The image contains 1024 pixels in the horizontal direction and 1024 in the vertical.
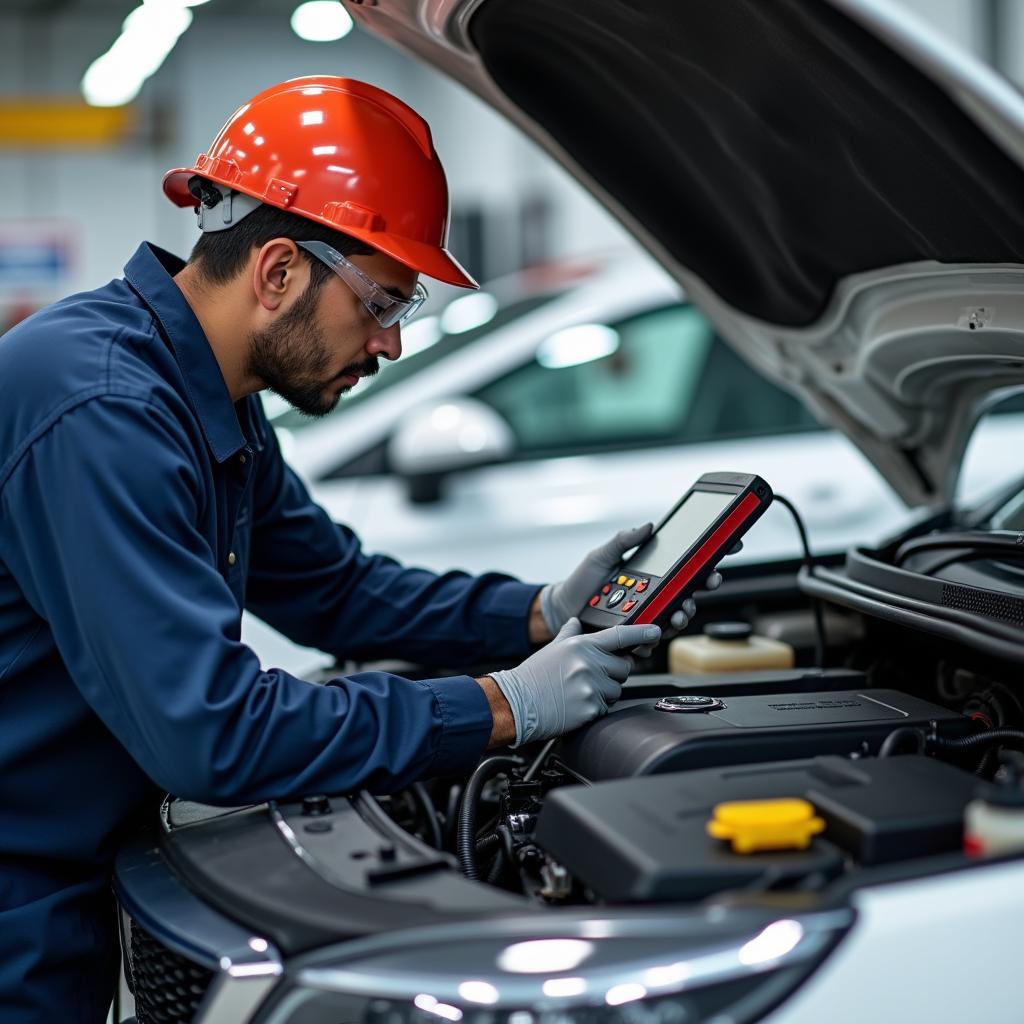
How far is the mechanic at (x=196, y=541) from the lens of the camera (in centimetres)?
133

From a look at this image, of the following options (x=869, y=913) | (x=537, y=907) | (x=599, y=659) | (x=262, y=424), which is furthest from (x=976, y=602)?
Answer: (x=262, y=424)

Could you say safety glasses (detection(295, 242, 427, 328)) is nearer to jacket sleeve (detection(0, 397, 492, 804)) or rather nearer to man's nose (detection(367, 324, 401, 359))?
man's nose (detection(367, 324, 401, 359))

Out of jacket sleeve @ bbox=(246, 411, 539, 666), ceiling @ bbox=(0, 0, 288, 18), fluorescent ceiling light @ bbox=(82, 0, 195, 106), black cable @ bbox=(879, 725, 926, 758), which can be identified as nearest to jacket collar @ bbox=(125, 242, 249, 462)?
jacket sleeve @ bbox=(246, 411, 539, 666)

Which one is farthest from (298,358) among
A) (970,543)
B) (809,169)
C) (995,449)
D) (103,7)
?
(103,7)

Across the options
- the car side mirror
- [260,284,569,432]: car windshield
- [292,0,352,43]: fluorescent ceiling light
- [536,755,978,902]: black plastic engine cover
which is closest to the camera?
[536,755,978,902]: black plastic engine cover

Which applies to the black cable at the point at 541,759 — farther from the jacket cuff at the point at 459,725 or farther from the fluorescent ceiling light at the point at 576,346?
the fluorescent ceiling light at the point at 576,346

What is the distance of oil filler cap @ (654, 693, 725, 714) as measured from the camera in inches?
62.1

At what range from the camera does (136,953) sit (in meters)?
1.36

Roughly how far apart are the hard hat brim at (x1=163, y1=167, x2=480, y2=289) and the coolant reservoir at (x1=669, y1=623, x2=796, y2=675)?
2.22 ft

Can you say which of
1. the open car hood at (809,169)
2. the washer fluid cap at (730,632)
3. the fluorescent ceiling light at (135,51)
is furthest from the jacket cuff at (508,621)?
the fluorescent ceiling light at (135,51)

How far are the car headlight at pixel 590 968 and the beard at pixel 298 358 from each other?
0.83 metres

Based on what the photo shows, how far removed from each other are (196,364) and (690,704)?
741mm

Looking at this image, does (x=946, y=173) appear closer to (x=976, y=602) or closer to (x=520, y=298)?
(x=976, y=602)

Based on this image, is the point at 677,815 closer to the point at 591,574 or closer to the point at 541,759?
the point at 541,759
